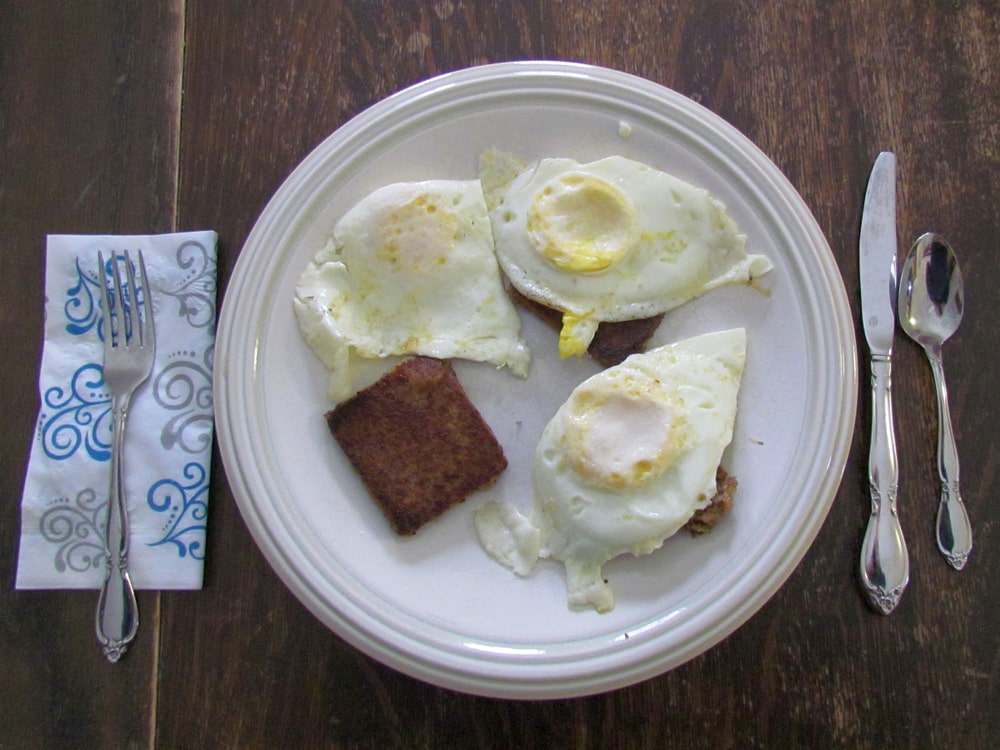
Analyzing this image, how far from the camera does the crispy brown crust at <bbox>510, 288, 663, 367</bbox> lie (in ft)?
6.48

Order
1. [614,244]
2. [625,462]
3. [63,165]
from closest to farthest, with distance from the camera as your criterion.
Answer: [625,462]
[614,244]
[63,165]

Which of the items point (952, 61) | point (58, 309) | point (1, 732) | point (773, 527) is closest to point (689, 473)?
point (773, 527)

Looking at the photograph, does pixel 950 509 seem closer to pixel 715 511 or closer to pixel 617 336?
pixel 715 511

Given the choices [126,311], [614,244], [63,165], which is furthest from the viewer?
[63,165]

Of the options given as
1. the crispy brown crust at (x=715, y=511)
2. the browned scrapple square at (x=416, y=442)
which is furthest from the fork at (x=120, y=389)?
the crispy brown crust at (x=715, y=511)

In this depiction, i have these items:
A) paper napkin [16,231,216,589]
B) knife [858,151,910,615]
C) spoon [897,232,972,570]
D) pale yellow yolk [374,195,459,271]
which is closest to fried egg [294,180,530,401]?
pale yellow yolk [374,195,459,271]

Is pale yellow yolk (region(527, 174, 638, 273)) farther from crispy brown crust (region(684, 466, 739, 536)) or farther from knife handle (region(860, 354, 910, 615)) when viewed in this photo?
knife handle (region(860, 354, 910, 615))

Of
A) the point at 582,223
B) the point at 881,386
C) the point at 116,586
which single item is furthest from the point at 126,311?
the point at 881,386

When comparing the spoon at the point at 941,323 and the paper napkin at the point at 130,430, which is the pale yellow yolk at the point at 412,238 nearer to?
the paper napkin at the point at 130,430

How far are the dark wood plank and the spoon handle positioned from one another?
6.91 ft

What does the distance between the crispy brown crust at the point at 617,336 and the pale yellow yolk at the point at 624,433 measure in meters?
0.12

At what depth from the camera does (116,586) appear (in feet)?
6.40

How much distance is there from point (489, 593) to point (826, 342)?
42.3 inches

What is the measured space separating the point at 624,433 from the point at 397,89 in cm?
121
